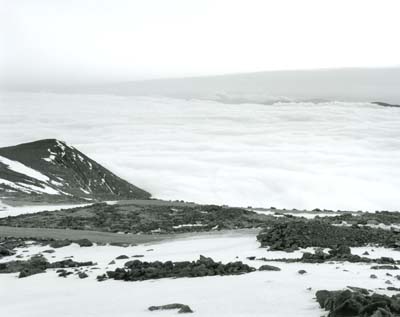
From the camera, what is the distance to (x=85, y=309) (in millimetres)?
9328

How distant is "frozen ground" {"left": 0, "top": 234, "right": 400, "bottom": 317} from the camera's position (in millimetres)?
8359

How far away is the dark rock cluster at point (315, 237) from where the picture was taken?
56.4ft

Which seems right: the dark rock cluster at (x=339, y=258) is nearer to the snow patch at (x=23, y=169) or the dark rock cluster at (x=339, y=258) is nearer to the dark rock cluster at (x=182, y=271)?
the dark rock cluster at (x=182, y=271)

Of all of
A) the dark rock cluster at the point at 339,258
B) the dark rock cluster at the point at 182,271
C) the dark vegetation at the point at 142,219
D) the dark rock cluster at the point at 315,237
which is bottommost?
the dark vegetation at the point at 142,219

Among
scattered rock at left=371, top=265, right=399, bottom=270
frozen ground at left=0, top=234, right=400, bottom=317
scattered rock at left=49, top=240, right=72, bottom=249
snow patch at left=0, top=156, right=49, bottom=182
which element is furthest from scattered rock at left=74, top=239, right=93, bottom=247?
snow patch at left=0, top=156, right=49, bottom=182

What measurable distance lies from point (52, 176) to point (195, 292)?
5666cm

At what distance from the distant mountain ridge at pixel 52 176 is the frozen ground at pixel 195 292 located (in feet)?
98.6

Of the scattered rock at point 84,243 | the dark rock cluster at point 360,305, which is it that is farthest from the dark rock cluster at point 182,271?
the scattered rock at point 84,243

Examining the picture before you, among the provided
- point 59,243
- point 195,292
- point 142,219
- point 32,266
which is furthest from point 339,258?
point 142,219

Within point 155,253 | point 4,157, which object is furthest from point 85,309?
point 4,157

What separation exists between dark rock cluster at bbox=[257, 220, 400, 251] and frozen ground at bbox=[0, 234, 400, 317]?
11.7ft

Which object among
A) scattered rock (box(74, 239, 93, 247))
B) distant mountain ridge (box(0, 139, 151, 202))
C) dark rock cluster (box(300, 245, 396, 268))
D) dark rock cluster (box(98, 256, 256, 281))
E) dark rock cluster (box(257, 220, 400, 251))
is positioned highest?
dark rock cluster (box(98, 256, 256, 281))

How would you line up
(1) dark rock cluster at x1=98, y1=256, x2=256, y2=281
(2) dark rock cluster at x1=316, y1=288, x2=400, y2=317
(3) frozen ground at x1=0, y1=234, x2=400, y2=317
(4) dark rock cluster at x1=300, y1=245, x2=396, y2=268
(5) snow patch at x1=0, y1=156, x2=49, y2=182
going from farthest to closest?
1. (5) snow patch at x1=0, y1=156, x2=49, y2=182
2. (4) dark rock cluster at x1=300, y1=245, x2=396, y2=268
3. (1) dark rock cluster at x1=98, y1=256, x2=256, y2=281
4. (3) frozen ground at x1=0, y1=234, x2=400, y2=317
5. (2) dark rock cluster at x1=316, y1=288, x2=400, y2=317

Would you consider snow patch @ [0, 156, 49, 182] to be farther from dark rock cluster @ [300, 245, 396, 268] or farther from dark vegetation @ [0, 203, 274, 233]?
dark rock cluster @ [300, 245, 396, 268]
